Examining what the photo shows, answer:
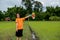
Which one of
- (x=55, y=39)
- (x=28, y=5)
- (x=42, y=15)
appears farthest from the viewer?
(x=28, y=5)

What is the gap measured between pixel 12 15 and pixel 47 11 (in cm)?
1434

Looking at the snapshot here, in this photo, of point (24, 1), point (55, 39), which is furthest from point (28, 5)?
point (55, 39)

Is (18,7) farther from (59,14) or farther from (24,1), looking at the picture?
(59,14)

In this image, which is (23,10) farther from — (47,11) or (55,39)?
(55,39)

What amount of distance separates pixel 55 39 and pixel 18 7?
3640 inches

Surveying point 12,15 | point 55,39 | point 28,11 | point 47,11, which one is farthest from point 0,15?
point 55,39

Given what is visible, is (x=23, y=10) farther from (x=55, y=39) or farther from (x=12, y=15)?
(x=55, y=39)

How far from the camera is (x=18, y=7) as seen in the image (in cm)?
11044

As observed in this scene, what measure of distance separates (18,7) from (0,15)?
9.90 m

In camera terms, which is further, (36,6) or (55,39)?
(36,6)

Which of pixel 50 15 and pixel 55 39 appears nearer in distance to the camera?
pixel 55 39

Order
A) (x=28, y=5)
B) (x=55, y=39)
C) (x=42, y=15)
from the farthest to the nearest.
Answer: (x=28, y=5) < (x=42, y=15) < (x=55, y=39)

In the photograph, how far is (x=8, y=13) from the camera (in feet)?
358

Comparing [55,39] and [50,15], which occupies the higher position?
[55,39]
